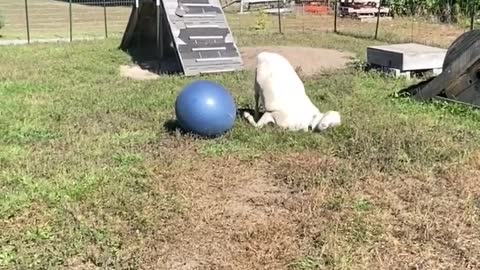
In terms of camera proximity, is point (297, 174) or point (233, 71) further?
point (233, 71)

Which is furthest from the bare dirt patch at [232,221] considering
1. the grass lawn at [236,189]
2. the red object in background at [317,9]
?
the red object in background at [317,9]

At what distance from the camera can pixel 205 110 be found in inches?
243

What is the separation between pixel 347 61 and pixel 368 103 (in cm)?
393

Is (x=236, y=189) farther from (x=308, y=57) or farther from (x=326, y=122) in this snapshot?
(x=308, y=57)

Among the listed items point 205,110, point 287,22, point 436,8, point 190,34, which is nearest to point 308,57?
point 190,34

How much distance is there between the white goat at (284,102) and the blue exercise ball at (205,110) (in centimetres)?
53

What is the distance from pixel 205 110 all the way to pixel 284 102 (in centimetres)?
101

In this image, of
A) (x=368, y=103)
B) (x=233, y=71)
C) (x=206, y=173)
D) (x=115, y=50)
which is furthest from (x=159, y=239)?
(x=115, y=50)

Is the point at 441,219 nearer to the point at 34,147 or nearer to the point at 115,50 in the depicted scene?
the point at 34,147

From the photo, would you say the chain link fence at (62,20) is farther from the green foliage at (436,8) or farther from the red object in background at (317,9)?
the green foliage at (436,8)

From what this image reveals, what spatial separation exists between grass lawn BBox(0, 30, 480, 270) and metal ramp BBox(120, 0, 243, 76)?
2.55m

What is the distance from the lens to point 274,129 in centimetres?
665

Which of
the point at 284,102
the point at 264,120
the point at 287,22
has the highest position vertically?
the point at 287,22

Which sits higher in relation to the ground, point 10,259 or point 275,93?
point 275,93
